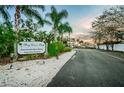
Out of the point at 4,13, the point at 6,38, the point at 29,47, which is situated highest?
the point at 4,13

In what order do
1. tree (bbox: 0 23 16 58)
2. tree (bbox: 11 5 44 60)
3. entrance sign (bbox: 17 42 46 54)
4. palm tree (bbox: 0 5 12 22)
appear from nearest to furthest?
entrance sign (bbox: 17 42 46 54)
tree (bbox: 0 23 16 58)
palm tree (bbox: 0 5 12 22)
tree (bbox: 11 5 44 60)

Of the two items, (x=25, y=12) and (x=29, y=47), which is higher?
(x=25, y=12)

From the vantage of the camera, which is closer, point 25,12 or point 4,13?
point 4,13

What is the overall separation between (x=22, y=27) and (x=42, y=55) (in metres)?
2.55

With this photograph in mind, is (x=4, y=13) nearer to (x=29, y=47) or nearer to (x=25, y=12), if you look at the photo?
(x=25, y=12)

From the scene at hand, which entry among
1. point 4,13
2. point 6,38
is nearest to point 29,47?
point 6,38

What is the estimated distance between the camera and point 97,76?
9.97 metres

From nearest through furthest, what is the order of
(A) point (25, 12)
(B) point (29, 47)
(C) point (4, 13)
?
(B) point (29, 47)
(C) point (4, 13)
(A) point (25, 12)

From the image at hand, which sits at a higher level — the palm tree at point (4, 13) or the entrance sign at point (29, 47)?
the palm tree at point (4, 13)

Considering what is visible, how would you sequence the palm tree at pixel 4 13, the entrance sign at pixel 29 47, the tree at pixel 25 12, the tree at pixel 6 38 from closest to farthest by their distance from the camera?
the entrance sign at pixel 29 47 → the tree at pixel 6 38 → the palm tree at pixel 4 13 → the tree at pixel 25 12

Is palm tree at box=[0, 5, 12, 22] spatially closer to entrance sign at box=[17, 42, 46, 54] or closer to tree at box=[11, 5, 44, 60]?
tree at box=[11, 5, 44, 60]

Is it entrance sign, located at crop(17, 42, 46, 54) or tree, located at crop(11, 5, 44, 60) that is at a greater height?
tree, located at crop(11, 5, 44, 60)

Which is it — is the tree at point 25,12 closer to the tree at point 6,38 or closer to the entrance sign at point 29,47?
the tree at point 6,38

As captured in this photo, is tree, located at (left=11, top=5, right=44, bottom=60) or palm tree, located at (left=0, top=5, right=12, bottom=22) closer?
palm tree, located at (left=0, top=5, right=12, bottom=22)
